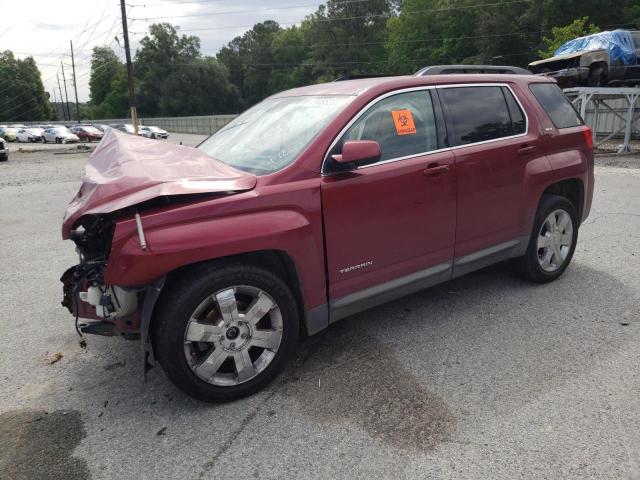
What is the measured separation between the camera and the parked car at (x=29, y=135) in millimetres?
44884

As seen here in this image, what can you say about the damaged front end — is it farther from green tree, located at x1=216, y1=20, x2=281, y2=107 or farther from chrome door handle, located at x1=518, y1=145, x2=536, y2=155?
green tree, located at x1=216, y1=20, x2=281, y2=107

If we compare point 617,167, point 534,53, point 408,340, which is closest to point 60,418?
point 408,340

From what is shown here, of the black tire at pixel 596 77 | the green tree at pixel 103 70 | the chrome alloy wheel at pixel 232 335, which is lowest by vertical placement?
the chrome alloy wheel at pixel 232 335

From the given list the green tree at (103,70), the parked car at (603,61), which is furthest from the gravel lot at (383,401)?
the green tree at (103,70)

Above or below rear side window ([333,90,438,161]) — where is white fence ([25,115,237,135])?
above

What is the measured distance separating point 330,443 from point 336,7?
9953 cm

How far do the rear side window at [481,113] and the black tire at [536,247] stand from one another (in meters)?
0.73

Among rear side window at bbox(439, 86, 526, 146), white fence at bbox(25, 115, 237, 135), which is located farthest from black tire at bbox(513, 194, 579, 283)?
white fence at bbox(25, 115, 237, 135)

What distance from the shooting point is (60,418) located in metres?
2.84

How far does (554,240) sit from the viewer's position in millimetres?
4551

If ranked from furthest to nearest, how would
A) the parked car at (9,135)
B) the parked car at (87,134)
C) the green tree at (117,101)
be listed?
1. the green tree at (117,101)
2. the parked car at (9,135)
3. the parked car at (87,134)

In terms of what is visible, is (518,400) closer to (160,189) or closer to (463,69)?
(160,189)

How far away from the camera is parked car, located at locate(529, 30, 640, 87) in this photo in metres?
14.7

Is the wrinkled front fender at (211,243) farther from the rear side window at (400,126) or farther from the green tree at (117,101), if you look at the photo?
the green tree at (117,101)
